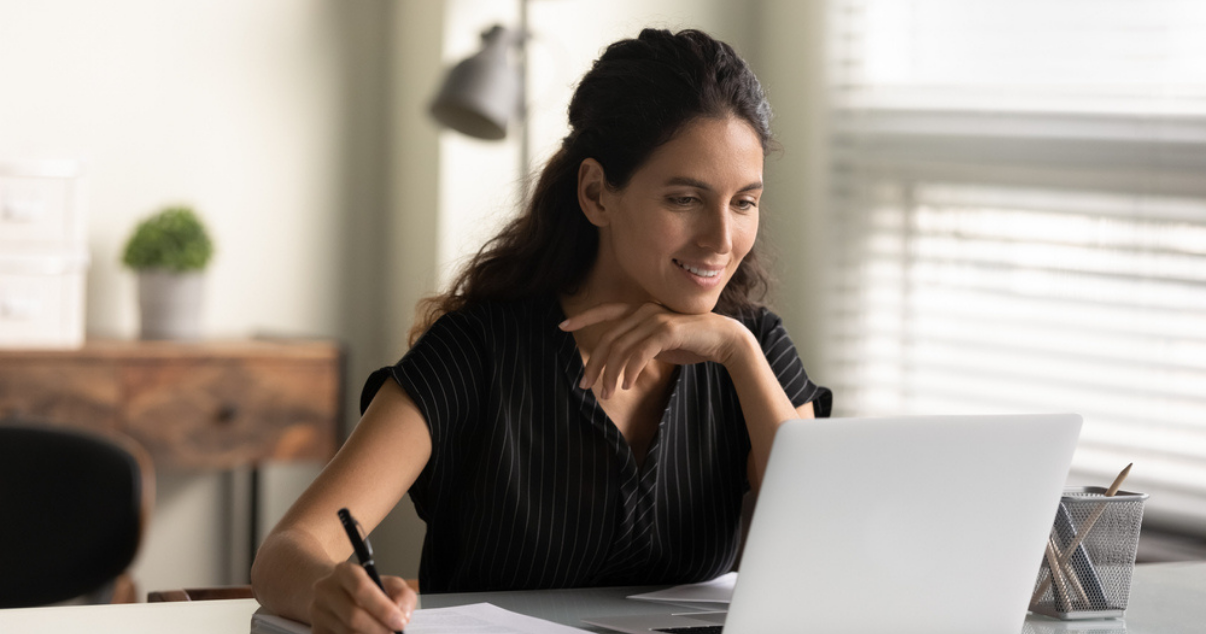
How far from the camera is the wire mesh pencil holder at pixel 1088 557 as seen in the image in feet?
3.84

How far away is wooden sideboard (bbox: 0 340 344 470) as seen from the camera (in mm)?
2896

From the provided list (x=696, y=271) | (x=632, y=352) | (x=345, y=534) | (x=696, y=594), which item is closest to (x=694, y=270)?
(x=696, y=271)

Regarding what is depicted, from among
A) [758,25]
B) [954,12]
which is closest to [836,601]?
[954,12]

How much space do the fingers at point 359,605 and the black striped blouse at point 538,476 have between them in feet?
1.46

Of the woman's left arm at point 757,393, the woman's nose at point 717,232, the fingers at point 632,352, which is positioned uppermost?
the woman's nose at point 717,232

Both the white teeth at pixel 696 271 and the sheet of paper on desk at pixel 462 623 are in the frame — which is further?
the white teeth at pixel 696 271

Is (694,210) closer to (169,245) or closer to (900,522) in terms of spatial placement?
(900,522)

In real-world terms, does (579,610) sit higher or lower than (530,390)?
lower

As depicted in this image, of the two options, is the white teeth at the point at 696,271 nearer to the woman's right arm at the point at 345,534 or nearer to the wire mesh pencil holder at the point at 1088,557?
the woman's right arm at the point at 345,534

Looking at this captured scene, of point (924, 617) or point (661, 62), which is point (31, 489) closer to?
point (661, 62)

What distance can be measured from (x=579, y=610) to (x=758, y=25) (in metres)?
2.23

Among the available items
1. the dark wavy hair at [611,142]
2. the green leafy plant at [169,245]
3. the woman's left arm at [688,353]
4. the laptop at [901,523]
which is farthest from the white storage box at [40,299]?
the laptop at [901,523]

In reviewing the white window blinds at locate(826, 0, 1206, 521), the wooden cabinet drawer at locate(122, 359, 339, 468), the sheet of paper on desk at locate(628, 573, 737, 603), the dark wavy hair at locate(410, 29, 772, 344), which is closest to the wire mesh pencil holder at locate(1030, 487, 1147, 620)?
the sheet of paper on desk at locate(628, 573, 737, 603)

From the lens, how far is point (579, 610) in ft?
3.94
